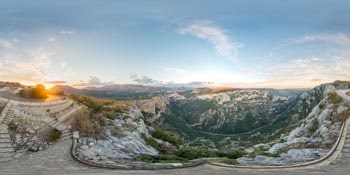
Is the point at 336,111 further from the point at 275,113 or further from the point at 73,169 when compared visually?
the point at 275,113

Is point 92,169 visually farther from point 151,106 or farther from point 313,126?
point 151,106

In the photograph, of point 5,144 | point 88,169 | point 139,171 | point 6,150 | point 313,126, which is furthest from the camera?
point 313,126

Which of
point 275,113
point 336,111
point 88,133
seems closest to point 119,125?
point 88,133

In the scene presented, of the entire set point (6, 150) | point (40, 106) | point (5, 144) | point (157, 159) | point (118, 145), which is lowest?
point (157, 159)

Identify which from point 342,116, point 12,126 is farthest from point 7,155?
point 342,116

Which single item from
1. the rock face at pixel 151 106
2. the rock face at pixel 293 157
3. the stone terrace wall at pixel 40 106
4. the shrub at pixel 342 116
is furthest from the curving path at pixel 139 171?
the rock face at pixel 151 106

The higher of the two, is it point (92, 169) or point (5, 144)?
point (5, 144)

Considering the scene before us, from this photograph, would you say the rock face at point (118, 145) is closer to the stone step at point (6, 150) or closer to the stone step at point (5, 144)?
the stone step at point (6, 150)
